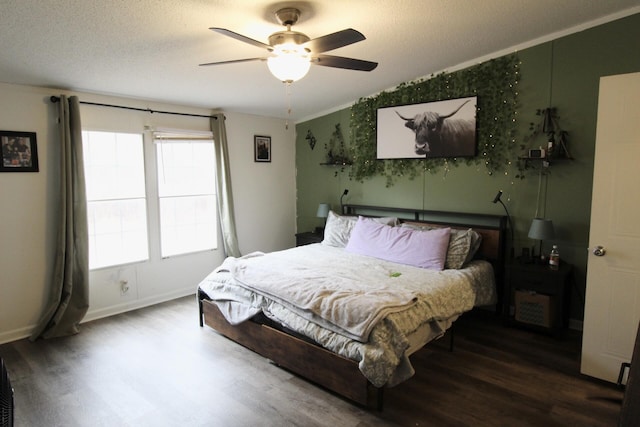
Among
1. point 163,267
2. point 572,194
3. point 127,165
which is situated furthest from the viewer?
point 163,267

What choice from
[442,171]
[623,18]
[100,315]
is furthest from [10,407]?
[623,18]

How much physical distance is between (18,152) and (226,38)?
218 cm

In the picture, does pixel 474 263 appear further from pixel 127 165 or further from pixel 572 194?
pixel 127 165

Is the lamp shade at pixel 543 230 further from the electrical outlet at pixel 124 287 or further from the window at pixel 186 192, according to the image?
the electrical outlet at pixel 124 287

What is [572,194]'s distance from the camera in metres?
3.42

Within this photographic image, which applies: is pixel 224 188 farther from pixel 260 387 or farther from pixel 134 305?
pixel 260 387

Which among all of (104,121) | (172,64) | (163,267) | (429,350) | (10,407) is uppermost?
(172,64)

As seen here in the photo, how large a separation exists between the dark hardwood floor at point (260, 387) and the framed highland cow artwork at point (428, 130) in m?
1.94

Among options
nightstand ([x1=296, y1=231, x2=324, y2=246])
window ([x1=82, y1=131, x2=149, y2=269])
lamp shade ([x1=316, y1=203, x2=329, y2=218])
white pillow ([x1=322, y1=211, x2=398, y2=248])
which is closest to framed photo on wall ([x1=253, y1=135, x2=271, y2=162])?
lamp shade ([x1=316, y1=203, x2=329, y2=218])

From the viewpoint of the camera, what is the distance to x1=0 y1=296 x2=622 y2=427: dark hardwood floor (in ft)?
7.47

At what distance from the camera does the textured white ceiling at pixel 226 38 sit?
92.3 inches

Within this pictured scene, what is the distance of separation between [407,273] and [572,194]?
1693 millimetres

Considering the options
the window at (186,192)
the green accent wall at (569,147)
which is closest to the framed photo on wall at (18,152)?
the window at (186,192)

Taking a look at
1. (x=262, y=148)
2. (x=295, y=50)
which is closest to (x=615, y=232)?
(x=295, y=50)
